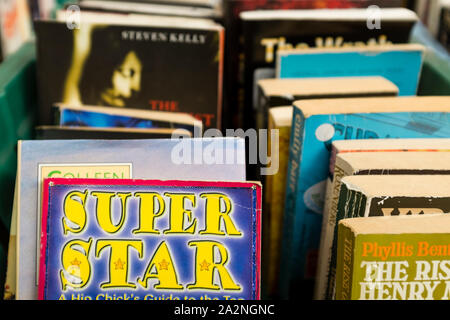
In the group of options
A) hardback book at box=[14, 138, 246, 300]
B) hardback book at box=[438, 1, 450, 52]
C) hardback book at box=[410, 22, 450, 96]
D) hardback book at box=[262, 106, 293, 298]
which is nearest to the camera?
hardback book at box=[14, 138, 246, 300]

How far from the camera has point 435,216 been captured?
1.87ft

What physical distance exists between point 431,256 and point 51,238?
1.54ft

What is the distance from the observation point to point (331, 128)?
0.73 m

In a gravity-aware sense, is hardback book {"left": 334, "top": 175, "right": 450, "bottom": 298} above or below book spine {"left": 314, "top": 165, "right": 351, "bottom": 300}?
above

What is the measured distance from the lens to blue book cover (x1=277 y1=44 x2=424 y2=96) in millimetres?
925

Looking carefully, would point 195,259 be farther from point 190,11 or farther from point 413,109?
point 190,11

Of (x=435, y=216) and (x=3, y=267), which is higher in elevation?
(x=435, y=216)

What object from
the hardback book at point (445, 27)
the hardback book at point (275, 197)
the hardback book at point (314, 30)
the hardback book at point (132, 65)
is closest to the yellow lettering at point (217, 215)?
the hardback book at point (275, 197)

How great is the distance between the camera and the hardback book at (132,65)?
2.96 ft

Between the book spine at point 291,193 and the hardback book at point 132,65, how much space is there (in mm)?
217

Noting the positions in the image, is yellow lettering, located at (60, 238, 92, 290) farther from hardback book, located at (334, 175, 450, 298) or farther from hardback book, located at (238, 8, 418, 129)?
hardback book, located at (238, 8, 418, 129)

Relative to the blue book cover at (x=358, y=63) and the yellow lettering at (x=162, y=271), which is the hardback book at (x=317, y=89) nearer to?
the blue book cover at (x=358, y=63)

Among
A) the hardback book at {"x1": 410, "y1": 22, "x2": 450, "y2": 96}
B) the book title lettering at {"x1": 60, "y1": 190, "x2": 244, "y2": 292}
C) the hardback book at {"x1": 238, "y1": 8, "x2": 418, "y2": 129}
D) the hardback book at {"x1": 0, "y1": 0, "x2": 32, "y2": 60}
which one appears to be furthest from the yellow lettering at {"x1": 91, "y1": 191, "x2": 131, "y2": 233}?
the hardback book at {"x1": 0, "y1": 0, "x2": 32, "y2": 60}
